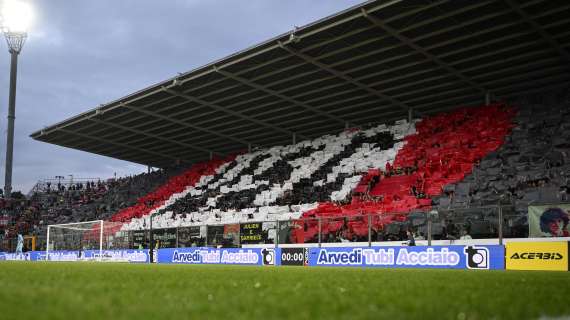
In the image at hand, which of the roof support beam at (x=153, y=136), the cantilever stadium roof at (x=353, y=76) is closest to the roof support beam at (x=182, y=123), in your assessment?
the cantilever stadium roof at (x=353, y=76)

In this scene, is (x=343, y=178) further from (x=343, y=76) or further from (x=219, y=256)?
(x=219, y=256)

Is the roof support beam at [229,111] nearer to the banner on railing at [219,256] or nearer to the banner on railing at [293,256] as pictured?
the banner on railing at [219,256]

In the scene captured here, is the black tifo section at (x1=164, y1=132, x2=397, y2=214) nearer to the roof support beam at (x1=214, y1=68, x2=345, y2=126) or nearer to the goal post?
the roof support beam at (x1=214, y1=68, x2=345, y2=126)

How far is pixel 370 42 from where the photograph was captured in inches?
1056

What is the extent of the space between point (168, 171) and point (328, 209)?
27471 millimetres

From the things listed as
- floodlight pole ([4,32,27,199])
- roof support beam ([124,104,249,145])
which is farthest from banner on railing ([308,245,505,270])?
floodlight pole ([4,32,27,199])

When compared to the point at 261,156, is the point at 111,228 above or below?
below

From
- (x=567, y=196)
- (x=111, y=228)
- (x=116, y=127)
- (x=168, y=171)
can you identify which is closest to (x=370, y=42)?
(x=567, y=196)

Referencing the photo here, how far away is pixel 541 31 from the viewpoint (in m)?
24.8

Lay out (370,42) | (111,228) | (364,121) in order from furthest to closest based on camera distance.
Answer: (364,121), (111,228), (370,42)

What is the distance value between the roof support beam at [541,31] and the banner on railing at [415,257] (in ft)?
33.2

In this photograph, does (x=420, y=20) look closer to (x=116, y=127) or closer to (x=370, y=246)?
(x=370, y=246)

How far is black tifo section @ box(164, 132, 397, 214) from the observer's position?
34188 millimetres

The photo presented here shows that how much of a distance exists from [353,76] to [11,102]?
105 ft
